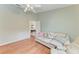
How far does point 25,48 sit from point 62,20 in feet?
2.71

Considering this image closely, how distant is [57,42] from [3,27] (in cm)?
107

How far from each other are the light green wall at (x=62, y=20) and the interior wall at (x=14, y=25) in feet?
0.80

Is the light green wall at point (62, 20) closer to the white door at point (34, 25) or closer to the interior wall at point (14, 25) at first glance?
the white door at point (34, 25)

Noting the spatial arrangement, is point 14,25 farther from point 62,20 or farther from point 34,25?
point 62,20

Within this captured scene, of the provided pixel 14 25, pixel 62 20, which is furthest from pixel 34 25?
pixel 62 20

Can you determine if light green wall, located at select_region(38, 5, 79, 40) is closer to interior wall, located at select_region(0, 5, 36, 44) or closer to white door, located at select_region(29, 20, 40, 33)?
white door, located at select_region(29, 20, 40, 33)

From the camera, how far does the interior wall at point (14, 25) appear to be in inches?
56.6

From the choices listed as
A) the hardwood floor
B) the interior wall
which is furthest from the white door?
the hardwood floor

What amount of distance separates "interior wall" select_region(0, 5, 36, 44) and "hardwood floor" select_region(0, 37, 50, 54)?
0.34ft

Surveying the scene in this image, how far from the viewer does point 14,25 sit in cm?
150

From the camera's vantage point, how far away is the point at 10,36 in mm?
1483

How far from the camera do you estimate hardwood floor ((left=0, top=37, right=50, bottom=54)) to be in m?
1.29
